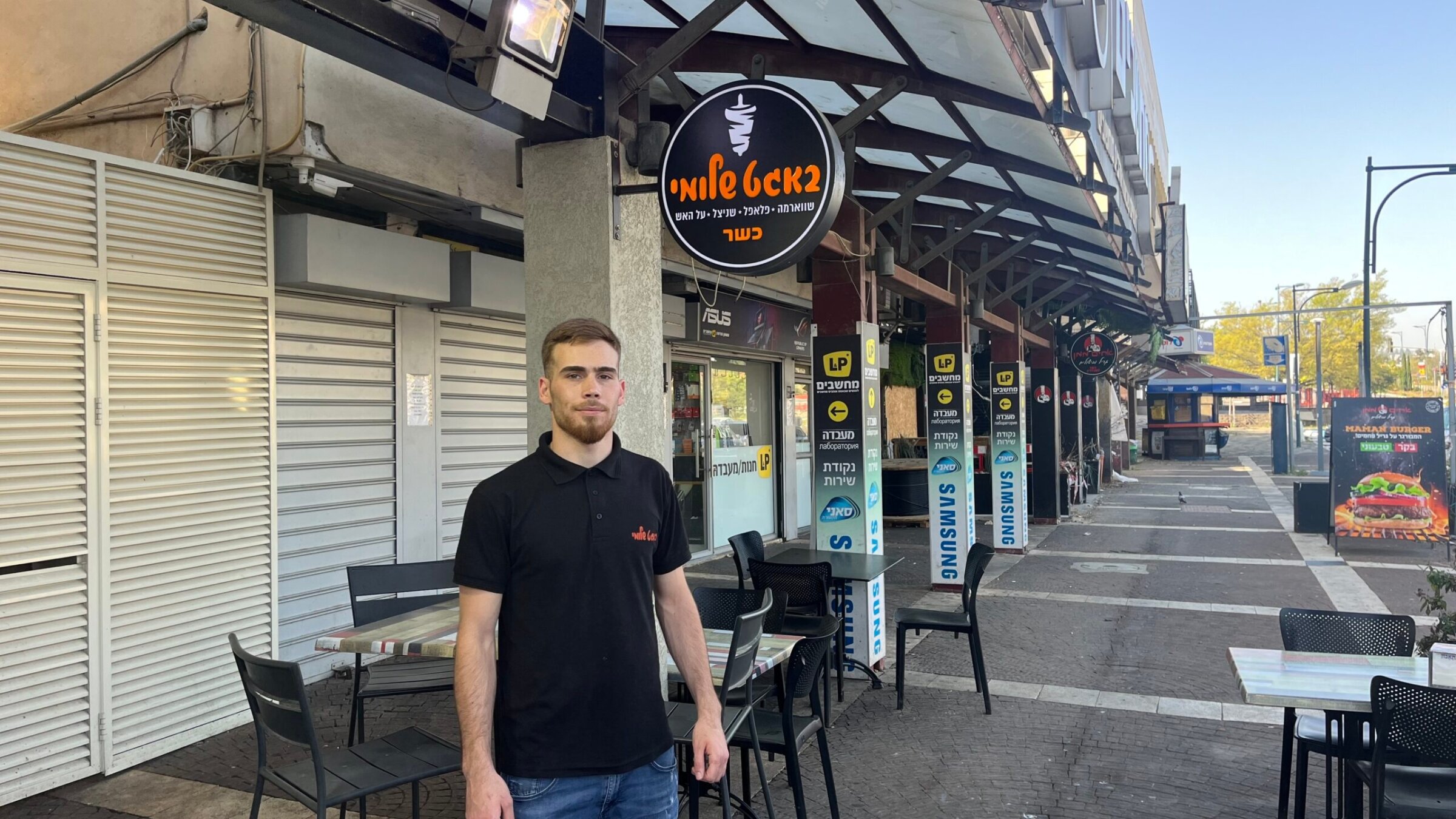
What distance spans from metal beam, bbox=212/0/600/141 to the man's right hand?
7.46 ft

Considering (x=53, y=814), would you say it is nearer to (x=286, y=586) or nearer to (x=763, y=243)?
(x=286, y=586)

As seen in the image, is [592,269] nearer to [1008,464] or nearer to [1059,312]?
[1008,464]

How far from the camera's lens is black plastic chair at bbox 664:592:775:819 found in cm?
347

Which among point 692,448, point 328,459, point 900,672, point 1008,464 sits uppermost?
point 328,459

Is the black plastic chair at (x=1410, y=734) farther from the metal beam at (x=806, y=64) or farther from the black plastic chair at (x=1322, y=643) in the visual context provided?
the metal beam at (x=806, y=64)

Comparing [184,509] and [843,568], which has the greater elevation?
[184,509]

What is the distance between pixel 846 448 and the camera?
7320 millimetres

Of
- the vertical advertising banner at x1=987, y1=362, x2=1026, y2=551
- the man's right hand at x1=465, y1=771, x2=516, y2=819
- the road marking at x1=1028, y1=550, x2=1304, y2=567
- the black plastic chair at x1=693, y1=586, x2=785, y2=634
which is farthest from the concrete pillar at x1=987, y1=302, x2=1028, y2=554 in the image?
the man's right hand at x1=465, y1=771, x2=516, y2=819

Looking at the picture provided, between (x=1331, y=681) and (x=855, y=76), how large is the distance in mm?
3740

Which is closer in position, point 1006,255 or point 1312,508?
point 1006,255

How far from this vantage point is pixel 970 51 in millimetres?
4961

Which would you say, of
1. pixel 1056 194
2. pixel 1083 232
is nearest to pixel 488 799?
pixel 1056 194

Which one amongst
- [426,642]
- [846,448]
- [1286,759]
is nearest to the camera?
[426,642]

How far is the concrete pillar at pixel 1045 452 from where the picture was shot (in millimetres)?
16359
